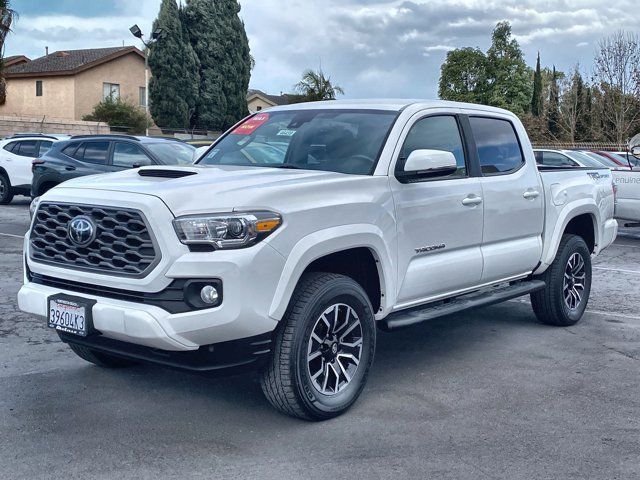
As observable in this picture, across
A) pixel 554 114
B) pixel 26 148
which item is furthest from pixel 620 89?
pixel 26 148

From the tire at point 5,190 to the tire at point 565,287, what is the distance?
14.4m

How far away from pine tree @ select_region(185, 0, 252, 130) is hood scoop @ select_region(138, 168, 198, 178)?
4356 cm

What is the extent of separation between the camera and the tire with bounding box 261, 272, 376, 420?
4.46 meters

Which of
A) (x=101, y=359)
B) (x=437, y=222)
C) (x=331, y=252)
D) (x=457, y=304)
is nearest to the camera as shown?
(x=331, y=252)

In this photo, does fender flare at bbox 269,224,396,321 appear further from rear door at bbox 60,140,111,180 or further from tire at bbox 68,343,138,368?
rear door at bbox 60,140,111,180

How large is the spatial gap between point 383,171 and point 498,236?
55.4 inches

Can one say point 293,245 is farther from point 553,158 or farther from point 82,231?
point 553,158

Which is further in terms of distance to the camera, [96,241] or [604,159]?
[604,159]

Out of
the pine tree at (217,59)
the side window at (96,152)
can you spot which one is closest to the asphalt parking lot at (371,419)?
the side window at (96,152)

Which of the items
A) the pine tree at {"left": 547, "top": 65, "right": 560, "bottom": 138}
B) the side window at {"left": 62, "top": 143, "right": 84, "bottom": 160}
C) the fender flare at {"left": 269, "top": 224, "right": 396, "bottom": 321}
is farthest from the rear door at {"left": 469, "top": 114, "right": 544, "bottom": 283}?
the pine tree at {"left": 547, "top": 65, "right": 560, "bottom": 138}

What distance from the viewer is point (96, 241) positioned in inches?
177

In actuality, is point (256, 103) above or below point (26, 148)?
above

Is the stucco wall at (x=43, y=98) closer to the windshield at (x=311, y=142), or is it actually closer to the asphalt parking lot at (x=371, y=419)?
the asphalt parking lot at (x=371, y=419)

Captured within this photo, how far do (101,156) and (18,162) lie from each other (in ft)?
18.0
